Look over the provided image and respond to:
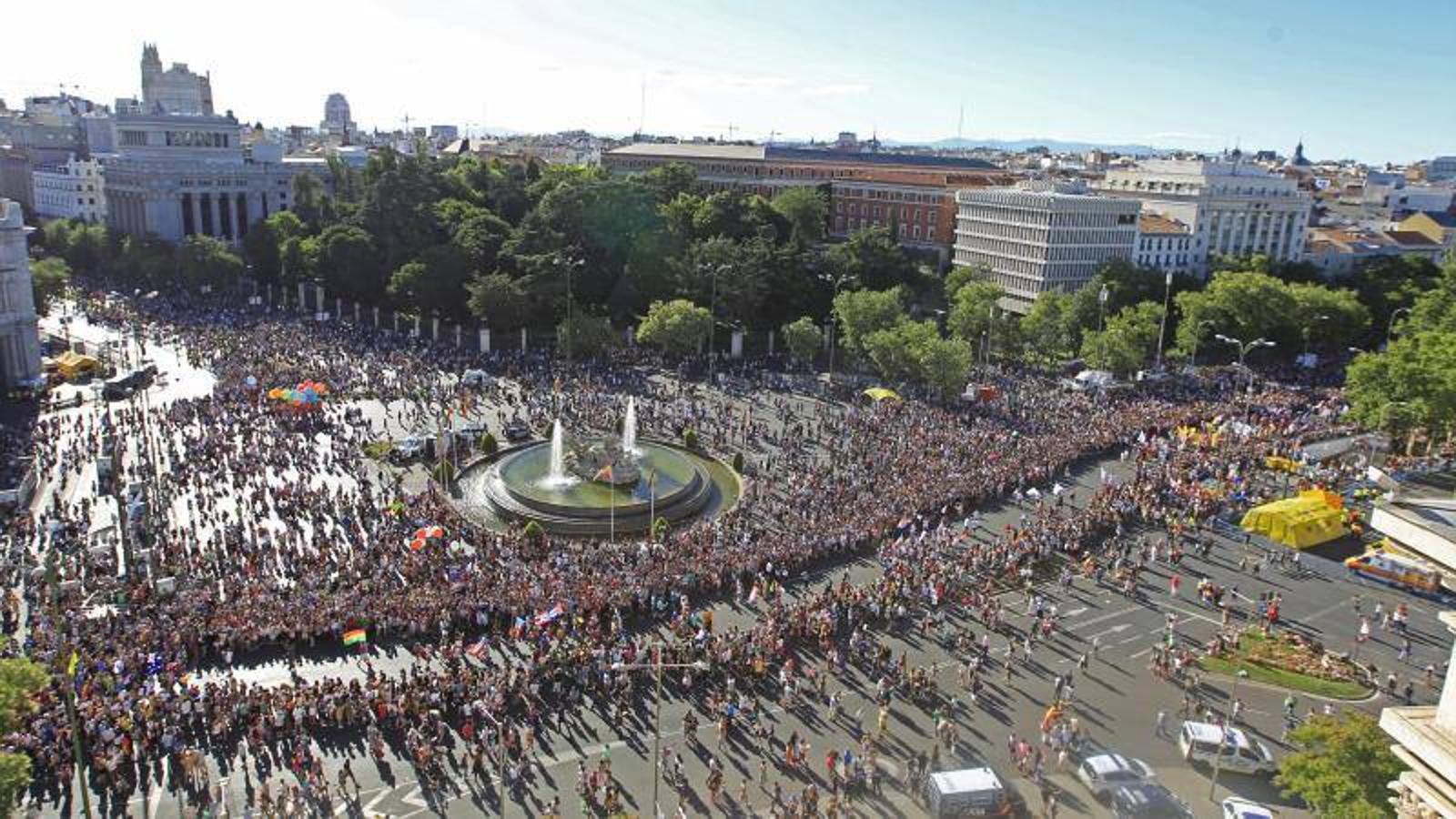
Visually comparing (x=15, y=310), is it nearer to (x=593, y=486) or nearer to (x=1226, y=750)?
(x=593, y=486)

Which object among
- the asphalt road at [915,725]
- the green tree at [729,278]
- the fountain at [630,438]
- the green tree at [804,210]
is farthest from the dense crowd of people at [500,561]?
the green tree at [804,210]

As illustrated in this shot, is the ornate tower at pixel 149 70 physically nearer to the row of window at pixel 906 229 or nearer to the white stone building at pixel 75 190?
the white stone building at pixel 75 190

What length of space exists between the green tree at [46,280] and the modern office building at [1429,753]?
263 ft

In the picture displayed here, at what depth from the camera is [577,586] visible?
3117 centimetres

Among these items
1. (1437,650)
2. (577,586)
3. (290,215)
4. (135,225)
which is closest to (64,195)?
(135,225)

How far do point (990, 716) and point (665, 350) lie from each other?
1675 inches

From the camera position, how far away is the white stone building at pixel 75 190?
11438cm

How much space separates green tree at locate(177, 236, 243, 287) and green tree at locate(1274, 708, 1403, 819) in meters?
83.6

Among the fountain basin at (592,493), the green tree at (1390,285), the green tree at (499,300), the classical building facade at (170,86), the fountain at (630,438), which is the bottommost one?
the fountain basin at (592,493)

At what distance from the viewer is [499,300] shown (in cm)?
6706

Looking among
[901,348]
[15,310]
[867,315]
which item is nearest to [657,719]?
[901,348]

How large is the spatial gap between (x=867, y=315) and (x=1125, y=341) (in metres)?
16.8

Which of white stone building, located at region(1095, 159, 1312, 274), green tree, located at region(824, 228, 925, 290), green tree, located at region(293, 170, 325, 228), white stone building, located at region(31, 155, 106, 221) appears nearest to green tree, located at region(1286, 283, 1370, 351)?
white stone building, located at region(1095, 159, 1312, 274)

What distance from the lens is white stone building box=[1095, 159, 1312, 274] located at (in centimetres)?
9900
